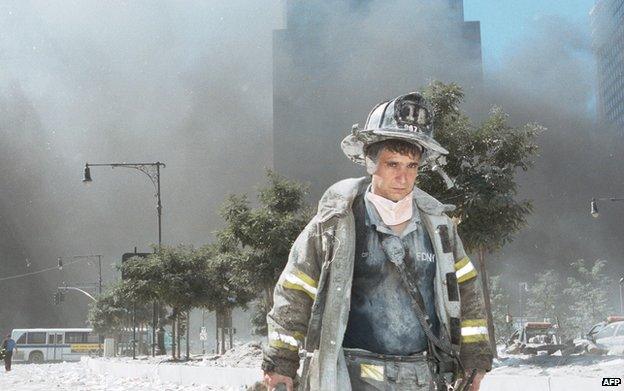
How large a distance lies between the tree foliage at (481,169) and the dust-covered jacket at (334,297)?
1483cm

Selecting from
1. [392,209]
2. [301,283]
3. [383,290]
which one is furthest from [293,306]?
[392,209]

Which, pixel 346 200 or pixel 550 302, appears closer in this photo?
pixel 346 200

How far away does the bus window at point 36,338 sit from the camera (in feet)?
175

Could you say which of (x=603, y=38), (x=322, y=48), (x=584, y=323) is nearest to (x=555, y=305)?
(x=584, y=323)

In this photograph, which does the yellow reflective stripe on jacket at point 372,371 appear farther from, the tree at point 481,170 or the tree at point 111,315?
the tree at point 111,315

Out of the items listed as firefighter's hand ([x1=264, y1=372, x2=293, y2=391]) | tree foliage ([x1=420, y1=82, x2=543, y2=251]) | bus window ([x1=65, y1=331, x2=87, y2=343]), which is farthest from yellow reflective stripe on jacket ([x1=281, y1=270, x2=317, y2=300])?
bus window ([x1=65, y1=331, x2=87, y2=343])

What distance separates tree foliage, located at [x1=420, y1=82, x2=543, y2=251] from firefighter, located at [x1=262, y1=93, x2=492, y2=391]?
14.9m

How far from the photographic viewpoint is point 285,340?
12.4ft

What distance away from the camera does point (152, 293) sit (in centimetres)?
3184

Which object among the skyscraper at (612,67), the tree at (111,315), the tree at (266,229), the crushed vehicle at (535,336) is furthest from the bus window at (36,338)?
the skyscraper at (612,67)

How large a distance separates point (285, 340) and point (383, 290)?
603mm

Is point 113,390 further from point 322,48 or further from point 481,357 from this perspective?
point 322,48

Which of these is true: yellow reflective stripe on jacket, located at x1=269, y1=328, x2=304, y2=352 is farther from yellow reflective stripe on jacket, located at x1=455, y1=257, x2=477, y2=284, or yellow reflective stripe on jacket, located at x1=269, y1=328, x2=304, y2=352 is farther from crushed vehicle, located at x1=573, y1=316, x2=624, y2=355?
crushed vehicle, located at x1=573, y1=316, x2=624, y2=355

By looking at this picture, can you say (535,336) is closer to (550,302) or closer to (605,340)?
(605,340)
